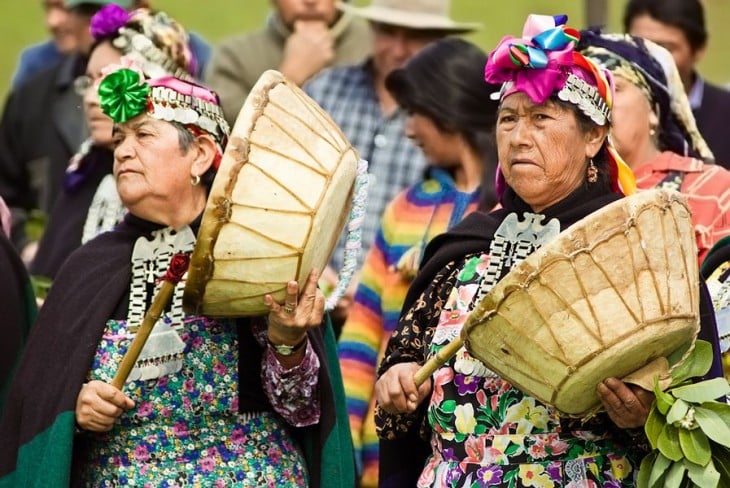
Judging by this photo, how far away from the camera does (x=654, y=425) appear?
4281mm

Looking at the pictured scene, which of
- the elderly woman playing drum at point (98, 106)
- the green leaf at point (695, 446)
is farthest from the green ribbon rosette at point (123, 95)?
the green leaf at point (695, 446)

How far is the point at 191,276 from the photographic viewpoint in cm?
460

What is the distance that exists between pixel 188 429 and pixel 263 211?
0.79 meters

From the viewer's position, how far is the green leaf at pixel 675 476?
4.27 m

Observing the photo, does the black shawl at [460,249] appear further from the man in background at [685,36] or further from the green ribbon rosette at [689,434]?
the man in background at [685,36]

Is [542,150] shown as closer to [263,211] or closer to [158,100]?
[263,211]

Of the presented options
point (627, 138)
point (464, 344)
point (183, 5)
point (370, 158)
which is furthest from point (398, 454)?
point (183, 5)

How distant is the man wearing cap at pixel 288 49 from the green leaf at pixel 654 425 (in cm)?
416

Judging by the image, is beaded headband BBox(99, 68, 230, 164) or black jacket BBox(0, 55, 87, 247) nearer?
beaded headband BBox(99, 68, 230, 164)

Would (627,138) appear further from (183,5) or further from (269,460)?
(183,5)

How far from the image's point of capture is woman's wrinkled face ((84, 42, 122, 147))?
6.66m

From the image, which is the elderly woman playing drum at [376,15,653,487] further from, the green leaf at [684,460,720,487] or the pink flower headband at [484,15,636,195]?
the green leaf at [684,460,720,487]

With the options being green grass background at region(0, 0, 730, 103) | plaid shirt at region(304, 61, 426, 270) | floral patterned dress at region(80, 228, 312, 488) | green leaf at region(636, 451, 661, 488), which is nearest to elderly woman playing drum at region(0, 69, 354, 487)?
floral patterned dress at region(80, 228, 312, 488)

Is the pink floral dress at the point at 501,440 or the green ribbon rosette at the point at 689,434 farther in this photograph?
the pink floral dress at the point at 501,440
